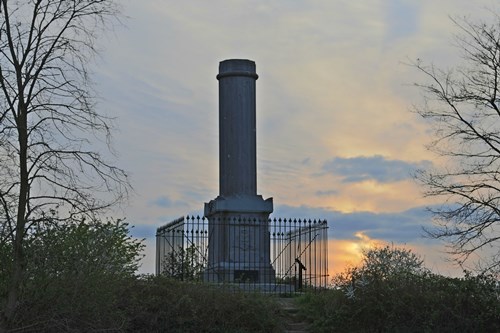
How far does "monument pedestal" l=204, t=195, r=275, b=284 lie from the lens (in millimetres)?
22078

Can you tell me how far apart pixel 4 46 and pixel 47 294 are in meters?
4.04

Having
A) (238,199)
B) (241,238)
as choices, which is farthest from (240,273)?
(238,199)

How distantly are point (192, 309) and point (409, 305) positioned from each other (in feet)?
14.0

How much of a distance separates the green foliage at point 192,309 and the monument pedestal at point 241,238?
4.06m

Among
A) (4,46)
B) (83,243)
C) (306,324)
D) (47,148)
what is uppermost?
(4,46)

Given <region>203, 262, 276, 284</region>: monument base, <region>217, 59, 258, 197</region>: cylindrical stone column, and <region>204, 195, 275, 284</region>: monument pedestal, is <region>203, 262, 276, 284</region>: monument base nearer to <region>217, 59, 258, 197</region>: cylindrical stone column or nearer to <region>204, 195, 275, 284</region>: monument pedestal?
<region>204, 195, 275, 284</region>: monument pedestal

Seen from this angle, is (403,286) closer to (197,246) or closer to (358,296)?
(358,296)

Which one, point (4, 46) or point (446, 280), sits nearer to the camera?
point (4, 46)

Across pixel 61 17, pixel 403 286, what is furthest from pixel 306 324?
pixel 61 17

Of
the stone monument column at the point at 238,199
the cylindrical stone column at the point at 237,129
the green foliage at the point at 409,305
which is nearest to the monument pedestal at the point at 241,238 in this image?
the stone monument column at the point at 238,199

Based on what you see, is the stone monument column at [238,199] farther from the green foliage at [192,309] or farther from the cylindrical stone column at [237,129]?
the green foliage at [192,309]

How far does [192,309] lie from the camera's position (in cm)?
1695

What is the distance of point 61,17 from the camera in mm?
13977

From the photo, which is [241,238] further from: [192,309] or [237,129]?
[192,309]
